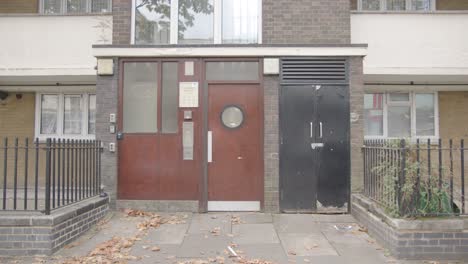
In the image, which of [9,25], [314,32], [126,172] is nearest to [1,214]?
[126,172]

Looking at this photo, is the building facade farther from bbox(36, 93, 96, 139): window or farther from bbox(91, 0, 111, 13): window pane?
bbox(36, 93, 96, 139): window

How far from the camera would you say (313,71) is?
802cm

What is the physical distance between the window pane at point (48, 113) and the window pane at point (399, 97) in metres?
8.66

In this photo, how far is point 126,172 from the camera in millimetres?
8055

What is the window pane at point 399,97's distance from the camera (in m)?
10.8

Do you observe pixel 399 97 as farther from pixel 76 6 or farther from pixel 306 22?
pixel 76 6

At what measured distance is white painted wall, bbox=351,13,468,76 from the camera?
9477mm

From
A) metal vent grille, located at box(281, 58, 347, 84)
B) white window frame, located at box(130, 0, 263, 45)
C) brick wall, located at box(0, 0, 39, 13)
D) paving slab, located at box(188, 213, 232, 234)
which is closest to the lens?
paving slab, located at box(188, 213, 232, 234)

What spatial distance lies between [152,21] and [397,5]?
6.21 meters

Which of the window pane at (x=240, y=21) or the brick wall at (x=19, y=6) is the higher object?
the brick wall at (x=19, y=6)

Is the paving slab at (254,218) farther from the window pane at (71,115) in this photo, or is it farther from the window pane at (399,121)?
the window pane at (71,115)

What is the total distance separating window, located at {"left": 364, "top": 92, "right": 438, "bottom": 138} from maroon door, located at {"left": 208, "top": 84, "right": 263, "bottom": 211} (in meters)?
3.94

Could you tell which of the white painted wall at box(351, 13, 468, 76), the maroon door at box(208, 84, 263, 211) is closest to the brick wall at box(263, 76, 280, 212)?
the maroon door at box(208, 84, 263, 211)

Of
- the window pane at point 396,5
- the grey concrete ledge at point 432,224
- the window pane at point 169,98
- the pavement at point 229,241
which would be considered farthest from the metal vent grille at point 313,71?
the window pane at point 396,5
